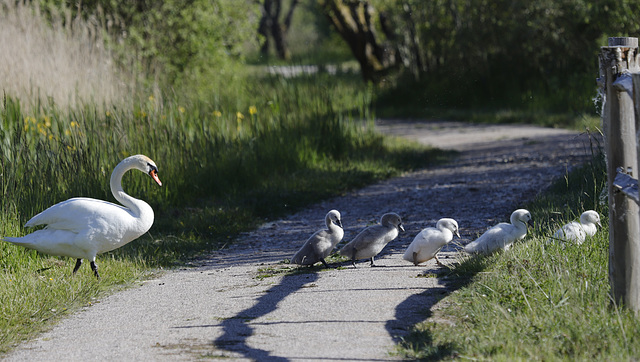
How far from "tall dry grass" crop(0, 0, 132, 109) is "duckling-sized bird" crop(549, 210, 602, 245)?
21.5ft

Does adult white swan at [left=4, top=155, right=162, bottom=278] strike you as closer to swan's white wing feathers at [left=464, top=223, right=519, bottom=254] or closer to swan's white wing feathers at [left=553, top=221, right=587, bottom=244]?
swan's white wing feathers at [left=464, top=223, right=519, bottom=254]

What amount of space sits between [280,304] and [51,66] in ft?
24.4

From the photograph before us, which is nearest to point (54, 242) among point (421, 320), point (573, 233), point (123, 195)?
point (123, 195)

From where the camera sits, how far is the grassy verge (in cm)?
399

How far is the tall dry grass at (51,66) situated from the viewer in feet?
34.1

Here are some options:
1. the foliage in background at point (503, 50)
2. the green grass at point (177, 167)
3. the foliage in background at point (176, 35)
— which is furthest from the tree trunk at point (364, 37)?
the green grass at point (177, 167)

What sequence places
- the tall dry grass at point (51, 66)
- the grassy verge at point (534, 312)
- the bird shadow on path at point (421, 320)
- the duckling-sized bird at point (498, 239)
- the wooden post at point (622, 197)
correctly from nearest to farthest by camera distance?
the grassy verge at point (534, 312) → the bird shadow on path at point (421, 320) → the wooden post at point (622, 197) → the duckling-sized bird at point (498, 239) → the tall dry grass at point (51, 66)

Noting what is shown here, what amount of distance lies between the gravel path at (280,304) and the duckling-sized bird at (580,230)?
1.01 m

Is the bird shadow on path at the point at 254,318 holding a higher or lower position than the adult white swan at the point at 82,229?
lower

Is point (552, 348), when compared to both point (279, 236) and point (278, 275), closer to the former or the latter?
point (278, 275)

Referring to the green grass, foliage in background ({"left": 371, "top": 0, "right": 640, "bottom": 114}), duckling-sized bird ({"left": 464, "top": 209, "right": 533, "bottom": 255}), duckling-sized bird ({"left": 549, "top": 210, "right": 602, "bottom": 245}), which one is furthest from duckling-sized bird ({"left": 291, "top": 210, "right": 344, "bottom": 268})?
foliage in background ({"left": 371, "top": 0, "right": 640, "bottom": 114})

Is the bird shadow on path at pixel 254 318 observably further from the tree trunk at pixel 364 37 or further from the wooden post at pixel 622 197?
the tree trunk at pixel 364 37

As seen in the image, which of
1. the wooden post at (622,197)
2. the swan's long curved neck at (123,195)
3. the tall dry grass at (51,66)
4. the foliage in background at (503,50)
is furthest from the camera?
the foliage in background at (503,50)

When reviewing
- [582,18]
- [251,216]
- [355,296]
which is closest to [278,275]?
[355,296]
